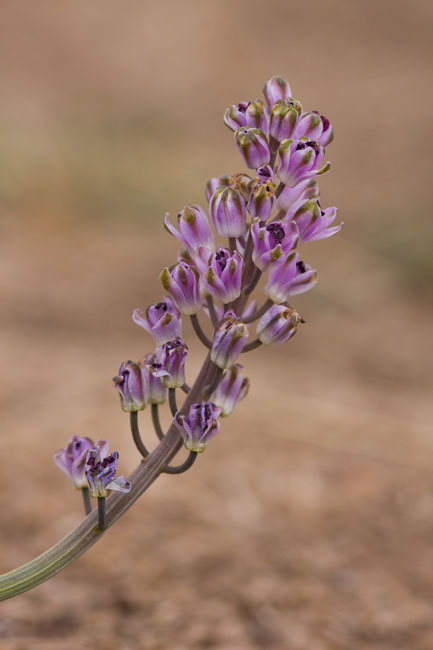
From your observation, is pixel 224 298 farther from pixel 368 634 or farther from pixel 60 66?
pixel 60 66

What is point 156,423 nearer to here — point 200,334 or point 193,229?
point 200,334

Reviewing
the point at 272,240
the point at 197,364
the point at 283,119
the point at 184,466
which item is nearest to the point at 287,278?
the point at 272,240

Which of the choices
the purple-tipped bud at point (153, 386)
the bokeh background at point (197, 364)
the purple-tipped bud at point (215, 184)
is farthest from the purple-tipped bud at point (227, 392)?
the bokeh background at point (197, 364)

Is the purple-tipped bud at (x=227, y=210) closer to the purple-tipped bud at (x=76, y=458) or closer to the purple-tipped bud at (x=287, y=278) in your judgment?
the purple-tipped bud at (x=287, y=278)

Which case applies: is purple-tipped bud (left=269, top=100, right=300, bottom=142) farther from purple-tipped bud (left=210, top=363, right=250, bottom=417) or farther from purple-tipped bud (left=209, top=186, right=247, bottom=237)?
purple-tipped bud (left=210, top=363, right=250, bottom=417)

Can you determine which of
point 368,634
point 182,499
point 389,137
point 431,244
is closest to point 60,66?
point 389,137
